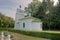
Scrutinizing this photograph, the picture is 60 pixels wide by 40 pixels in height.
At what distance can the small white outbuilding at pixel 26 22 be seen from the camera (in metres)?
5.30

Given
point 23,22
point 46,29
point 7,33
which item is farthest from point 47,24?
point 7,33

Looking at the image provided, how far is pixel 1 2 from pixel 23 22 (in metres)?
0.90

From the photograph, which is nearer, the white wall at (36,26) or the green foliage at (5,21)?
the green foliage at (5,21)

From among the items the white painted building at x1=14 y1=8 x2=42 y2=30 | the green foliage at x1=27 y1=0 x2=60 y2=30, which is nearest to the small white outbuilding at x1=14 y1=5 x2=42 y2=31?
the white painted building at x1=14 y1=8 x2=42 y2=30

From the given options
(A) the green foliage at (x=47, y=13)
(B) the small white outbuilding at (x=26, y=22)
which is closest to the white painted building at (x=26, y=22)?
(B) the small white outbuilding at (x=26, y=22)

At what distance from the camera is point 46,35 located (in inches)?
207

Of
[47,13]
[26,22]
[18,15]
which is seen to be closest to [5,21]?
[18,15]

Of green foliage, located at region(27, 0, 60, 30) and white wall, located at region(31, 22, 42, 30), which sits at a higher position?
green foliage, located at region(27, 0, 60, 30)

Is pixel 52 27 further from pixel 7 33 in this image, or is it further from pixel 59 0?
pixel 7 33

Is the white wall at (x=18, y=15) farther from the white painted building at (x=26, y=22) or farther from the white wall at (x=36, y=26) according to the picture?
the white wall at (x=36, y=26)

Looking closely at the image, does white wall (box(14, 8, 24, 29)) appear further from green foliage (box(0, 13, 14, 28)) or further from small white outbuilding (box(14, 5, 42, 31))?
green foliage (box(0, 13, 14, 28))

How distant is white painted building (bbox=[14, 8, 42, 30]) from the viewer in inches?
209

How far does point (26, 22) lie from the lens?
5.36 metres

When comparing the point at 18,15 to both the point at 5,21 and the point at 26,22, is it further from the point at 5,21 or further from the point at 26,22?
the point at 5,21
